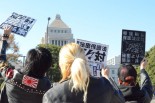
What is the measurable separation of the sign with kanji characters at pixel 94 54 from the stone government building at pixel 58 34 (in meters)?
113

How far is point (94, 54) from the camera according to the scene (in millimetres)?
8758

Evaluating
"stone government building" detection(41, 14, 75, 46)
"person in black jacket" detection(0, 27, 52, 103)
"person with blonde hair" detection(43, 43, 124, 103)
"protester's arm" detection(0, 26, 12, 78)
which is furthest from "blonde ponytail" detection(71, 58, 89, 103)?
"stone government building" detection(41, 14, 75, 46)

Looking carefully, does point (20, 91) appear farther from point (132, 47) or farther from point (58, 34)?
point (58, 34)

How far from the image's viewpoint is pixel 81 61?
3.63m

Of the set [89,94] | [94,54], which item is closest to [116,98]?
[89,94]

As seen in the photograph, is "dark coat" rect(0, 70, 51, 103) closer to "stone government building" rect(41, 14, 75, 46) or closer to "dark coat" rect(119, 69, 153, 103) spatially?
"dark coat" rect(119, 69, 153, 103)

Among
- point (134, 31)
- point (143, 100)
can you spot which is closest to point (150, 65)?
point (134, 31)

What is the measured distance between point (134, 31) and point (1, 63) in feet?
22.8

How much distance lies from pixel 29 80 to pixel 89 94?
0.91 metres

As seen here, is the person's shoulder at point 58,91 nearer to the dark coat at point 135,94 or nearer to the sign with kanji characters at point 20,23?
the dark coat at point 135,94

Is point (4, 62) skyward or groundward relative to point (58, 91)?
skyward

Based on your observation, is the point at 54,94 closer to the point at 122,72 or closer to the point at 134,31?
the point at 122,72

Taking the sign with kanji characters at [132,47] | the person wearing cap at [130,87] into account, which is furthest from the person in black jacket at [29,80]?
the sign with kanji characters at [132,47]

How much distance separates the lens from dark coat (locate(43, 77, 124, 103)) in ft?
12.0
